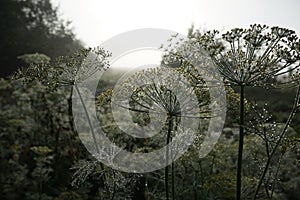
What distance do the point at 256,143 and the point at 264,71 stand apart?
10.4 feet

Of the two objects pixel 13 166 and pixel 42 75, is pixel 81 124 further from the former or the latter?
pixel 42 75

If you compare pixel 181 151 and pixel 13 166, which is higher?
pixel 181 151

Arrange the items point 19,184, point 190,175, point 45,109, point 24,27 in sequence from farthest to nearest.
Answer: point 24,27
point 45,109
point 19,184
point 190,175

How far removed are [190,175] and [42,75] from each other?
2.79 meters

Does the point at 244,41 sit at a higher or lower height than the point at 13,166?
higher

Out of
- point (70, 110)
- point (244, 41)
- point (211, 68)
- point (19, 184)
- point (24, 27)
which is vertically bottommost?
point (19, 184)

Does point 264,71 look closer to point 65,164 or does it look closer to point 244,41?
point 244,41

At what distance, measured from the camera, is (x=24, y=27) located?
20.6 metres

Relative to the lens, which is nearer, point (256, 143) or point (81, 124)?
point (256, 143)

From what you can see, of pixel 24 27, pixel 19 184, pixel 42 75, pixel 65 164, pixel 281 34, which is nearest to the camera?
pixel 281 34

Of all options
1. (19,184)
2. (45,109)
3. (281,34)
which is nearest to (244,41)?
(281,34)

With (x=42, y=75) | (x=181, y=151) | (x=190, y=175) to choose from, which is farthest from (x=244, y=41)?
(x=190, y=175)

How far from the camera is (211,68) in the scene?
8.09 feet

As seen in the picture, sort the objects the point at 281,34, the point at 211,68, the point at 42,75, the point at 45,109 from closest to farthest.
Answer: the point at 281,34 → the point at 211,68 → the point at 42,75 → the point at 45,109
